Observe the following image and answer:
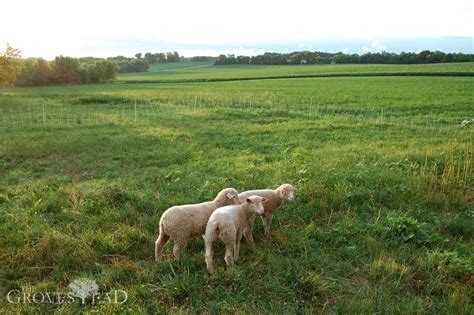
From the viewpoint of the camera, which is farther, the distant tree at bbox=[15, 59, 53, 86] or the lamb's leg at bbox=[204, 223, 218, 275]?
the distant tree at bbox=[15, 59, 53, 86]

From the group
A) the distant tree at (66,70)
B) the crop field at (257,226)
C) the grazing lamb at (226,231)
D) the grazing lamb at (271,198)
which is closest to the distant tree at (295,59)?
the distant tree at (66,70)

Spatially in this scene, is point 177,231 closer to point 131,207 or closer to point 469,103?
point 131,207

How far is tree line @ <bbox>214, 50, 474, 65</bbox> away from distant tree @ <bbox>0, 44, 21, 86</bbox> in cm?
7907

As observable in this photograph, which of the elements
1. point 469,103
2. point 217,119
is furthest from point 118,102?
point 469,103

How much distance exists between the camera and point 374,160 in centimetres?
1192

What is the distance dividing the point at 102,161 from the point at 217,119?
37.1 feet

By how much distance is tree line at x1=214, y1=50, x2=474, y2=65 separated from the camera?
82.7 m

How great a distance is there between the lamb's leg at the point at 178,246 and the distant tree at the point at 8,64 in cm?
4049

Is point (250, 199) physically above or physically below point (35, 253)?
above

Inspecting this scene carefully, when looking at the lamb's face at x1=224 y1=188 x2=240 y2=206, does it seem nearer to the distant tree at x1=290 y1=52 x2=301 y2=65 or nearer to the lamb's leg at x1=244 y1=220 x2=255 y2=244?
the lamb's leg at x1=244 y1=220 x2=255 y2=244

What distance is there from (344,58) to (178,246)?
4180 inches

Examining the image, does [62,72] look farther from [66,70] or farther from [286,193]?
[286,193]

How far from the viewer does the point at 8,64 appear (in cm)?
3906

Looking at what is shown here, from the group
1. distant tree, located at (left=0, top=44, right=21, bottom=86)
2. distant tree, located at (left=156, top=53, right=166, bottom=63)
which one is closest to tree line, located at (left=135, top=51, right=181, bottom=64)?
distant tree, located at (left=156, top=53, right=166, bottom=63)
